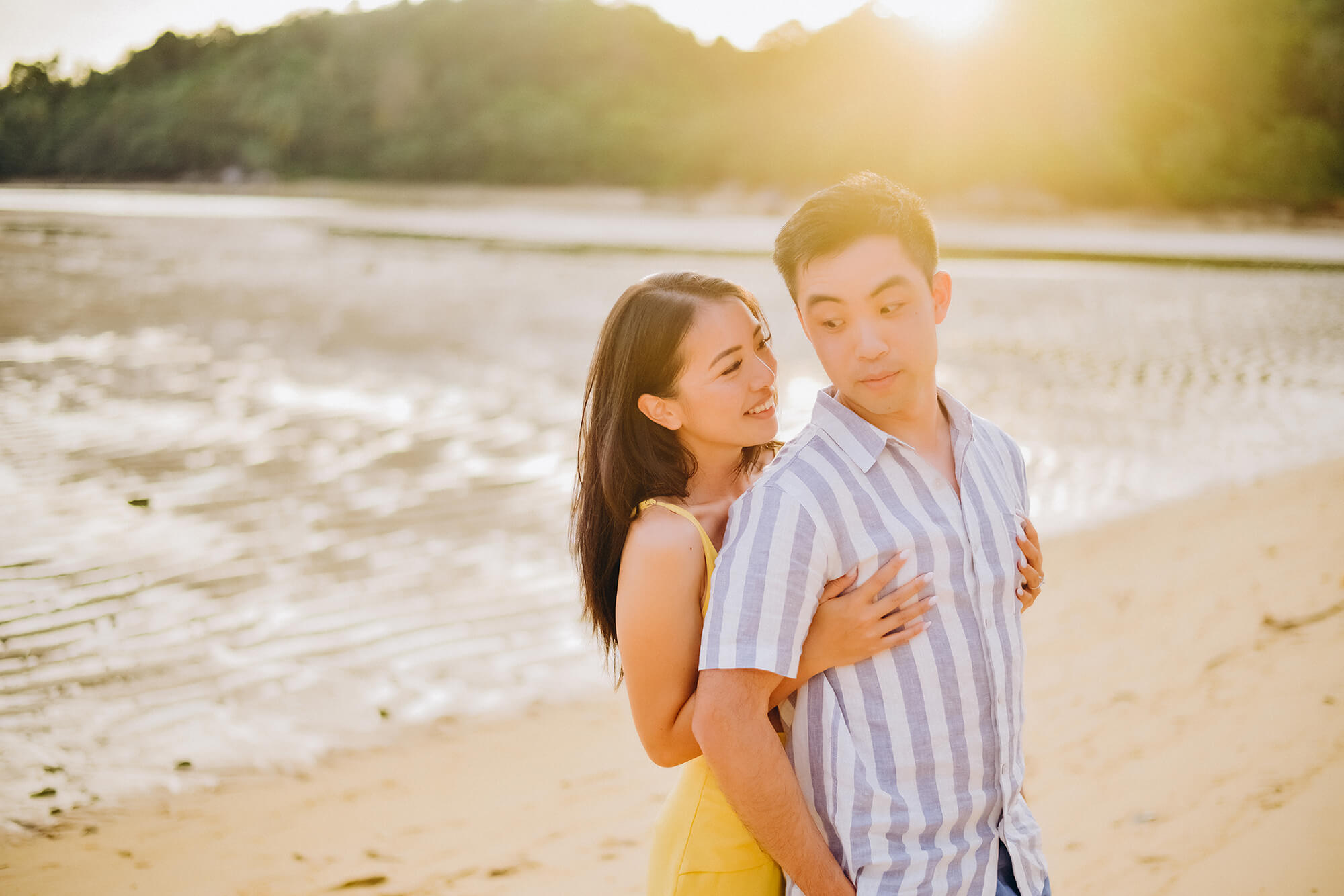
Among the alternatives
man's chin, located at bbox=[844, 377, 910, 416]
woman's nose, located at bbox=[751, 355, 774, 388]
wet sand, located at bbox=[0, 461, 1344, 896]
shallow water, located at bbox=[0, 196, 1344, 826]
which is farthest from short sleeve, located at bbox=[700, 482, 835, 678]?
shallow water, located at bbox=[0, 196, 1344, 826]

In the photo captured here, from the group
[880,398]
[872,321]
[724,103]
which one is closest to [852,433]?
[880,398]

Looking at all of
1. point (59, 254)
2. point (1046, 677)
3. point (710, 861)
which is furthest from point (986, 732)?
point (59, 254)

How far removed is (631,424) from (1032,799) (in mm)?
2636

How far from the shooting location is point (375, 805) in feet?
13.1

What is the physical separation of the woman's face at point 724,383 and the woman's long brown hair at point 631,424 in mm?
22

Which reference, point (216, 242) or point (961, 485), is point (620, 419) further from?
point (216, 242)

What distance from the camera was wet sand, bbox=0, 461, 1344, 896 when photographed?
11.1 feet

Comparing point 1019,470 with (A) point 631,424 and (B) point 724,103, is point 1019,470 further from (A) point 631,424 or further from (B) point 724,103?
(B) point 724,103

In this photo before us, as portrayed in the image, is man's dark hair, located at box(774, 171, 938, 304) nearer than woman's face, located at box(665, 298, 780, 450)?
Yes

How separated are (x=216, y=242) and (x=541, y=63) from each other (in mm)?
58909

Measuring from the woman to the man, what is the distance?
0.27 ft

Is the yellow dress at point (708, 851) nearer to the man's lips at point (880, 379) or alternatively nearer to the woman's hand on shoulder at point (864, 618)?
the woman's hand on shoulder at point (864, 618)

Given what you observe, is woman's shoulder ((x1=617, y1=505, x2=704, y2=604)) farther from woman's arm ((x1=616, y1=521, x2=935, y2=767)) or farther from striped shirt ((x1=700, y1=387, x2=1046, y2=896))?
striped shirt ((x1=700, y1=387, x2=1046, y2=896))

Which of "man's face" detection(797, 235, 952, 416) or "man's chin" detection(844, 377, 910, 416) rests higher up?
"man's face" detection(797, 235, 952, 416)
